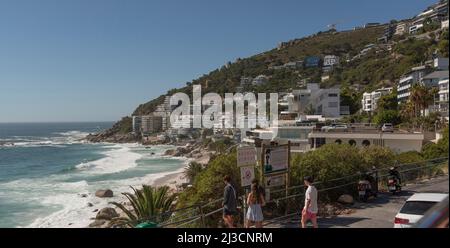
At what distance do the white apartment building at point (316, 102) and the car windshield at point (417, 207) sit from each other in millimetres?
71233

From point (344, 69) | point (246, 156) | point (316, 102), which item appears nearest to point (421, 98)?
point (316, 102)

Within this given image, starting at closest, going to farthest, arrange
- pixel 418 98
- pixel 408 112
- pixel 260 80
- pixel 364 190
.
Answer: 1. pixel 364 190
2. pixel 418 98
3. pixel 408 112
4. pixel 260 80

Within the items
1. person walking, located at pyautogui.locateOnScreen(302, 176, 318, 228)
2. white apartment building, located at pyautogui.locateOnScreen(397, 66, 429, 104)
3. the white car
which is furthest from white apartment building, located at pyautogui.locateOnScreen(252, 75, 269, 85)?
the white car

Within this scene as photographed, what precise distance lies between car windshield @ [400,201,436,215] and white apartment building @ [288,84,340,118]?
2804 inches

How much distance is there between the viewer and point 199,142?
10662cm

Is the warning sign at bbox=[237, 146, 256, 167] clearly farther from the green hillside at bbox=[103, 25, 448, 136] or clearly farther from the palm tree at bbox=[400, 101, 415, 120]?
the green hillside at bbox=[103, 25, 448, 136]

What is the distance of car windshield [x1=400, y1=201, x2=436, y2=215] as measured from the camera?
29.5ft

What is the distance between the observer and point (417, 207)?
29.9 feet

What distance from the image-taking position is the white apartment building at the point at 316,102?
81125mm

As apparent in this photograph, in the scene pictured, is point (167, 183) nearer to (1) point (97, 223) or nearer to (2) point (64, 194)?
(2) point (64, 194)

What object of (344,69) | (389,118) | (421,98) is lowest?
(389,118)

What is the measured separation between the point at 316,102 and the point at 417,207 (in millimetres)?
76162
